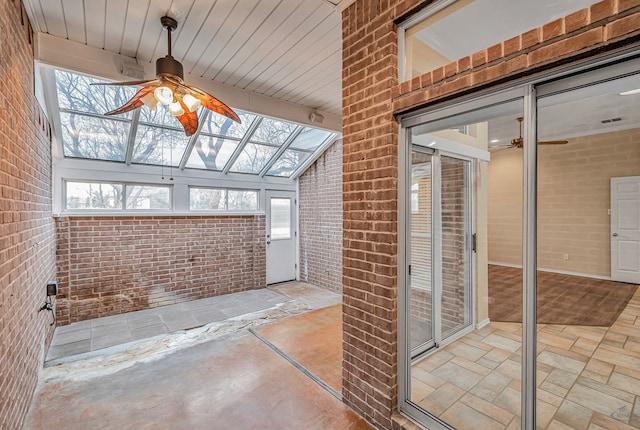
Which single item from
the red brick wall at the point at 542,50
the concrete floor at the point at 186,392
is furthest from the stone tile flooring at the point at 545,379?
the red brick wall at the point at 542,50

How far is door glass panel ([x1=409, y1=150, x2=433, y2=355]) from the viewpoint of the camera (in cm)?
254

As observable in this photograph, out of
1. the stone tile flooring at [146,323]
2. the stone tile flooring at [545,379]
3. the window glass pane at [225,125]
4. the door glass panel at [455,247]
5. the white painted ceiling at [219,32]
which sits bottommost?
the stone tile flooring at [146,323]

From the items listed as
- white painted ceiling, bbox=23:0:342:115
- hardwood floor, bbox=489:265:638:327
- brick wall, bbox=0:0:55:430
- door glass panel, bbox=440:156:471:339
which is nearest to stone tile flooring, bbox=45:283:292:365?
brick wall, bbox=0:0:55:430

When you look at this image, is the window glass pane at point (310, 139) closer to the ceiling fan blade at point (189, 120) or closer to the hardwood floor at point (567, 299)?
the ceiling fan blade at point (189, 120)

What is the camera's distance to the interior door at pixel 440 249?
2668 millimetres

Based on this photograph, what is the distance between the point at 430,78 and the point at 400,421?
2.18 metres

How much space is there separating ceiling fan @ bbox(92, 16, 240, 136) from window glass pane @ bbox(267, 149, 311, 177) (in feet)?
10.8

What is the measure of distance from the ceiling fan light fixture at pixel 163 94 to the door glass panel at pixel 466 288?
1.83 m

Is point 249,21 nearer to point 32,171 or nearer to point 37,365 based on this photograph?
point 32,171

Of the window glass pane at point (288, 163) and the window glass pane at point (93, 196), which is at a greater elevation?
the window glass pane at point (288, 163)

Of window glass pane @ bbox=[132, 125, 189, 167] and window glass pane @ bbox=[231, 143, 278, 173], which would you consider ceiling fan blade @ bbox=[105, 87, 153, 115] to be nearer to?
window glass pane @ bbox=[132, 125, 189, 167]

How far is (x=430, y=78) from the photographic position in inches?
68.1

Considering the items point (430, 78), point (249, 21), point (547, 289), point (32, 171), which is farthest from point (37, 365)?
point (547, 289)

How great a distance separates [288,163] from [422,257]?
4.03 m
